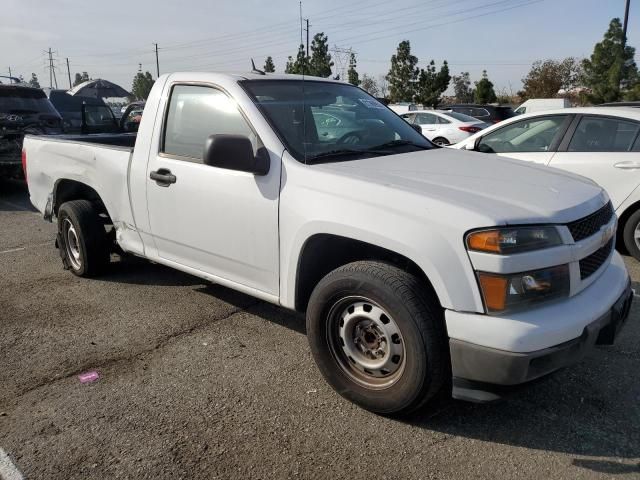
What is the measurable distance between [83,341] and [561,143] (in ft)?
17.1

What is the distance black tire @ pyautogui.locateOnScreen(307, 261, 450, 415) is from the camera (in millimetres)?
2658

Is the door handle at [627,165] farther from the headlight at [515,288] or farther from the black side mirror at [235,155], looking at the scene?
the black side mirror at [235,155]

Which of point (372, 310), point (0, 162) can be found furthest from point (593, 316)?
point (0, 162)

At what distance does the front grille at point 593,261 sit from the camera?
9.09ft

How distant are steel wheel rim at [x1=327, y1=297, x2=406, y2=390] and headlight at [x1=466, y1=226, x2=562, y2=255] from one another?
0.60m

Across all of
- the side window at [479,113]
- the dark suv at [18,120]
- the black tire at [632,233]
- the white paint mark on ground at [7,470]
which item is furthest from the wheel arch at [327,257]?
the side window at [479,113]

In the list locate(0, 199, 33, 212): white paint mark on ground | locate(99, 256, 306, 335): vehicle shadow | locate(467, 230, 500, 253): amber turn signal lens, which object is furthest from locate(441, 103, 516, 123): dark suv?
locate(467, 230, 500, 253): amber turn signal lens

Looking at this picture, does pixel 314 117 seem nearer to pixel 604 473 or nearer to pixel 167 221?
pixel 167 221

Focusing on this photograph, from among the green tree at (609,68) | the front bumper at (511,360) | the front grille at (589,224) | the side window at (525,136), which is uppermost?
the green tree at (609,68)

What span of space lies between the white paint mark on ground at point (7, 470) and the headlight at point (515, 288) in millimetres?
2295

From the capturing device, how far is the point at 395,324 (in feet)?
9.11

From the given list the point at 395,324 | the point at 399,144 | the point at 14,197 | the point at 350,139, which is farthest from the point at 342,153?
the point at 14,197

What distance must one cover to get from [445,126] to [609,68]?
23672 millimetres

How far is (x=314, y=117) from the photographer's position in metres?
3.75
